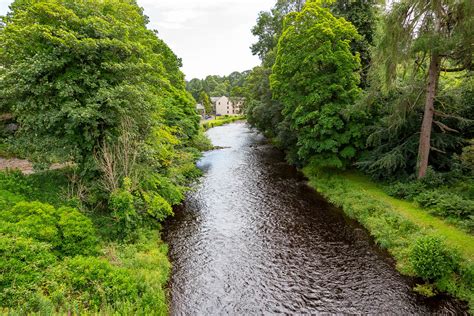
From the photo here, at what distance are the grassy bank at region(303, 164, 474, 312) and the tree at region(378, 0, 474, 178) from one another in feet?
11.3

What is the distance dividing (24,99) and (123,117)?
12.4ft

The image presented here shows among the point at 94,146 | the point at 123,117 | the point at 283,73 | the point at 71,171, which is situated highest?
the point at 283,73

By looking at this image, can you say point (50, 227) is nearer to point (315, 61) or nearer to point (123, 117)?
point (123, 117)

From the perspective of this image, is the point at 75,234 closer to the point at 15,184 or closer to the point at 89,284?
the point at 89,284

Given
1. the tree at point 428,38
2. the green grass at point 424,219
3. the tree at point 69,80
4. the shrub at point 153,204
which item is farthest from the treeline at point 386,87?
the tree at point 69,80

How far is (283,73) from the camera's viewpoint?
71.9 ft

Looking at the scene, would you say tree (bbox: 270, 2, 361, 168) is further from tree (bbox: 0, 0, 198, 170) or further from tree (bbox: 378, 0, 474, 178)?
tree (bbox: 0, 0, 198, 170)

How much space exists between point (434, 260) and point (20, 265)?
12901 millimetres

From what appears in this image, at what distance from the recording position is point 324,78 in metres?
19.2

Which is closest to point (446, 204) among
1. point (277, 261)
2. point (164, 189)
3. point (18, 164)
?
point (277, 261)

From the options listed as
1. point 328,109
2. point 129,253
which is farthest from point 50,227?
point 328,109

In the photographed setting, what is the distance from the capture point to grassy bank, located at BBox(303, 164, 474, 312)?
948 cm

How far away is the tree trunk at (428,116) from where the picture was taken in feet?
47.3

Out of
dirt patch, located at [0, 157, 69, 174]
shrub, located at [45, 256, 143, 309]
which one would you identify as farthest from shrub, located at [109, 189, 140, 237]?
dirt patch, located at [0, 157, 69, 174]
